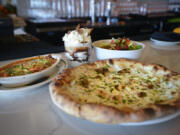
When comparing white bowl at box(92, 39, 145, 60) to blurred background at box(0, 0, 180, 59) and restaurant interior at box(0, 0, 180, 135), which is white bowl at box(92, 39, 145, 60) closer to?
restaurant interior at box(0, 0, 180, 135)

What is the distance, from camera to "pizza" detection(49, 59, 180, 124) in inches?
21.2

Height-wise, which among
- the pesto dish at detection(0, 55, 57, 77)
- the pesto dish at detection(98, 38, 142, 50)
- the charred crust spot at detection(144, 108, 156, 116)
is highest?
the pesto dish at detection(98, 38, 142, 50)

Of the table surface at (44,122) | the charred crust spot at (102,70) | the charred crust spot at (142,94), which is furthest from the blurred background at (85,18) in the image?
the charred crust spot at (142,94)

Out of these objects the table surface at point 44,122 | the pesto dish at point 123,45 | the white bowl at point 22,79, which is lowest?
the table surface at point 44,122

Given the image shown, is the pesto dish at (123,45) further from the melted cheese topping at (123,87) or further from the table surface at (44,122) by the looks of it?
the table surface at (44,122)

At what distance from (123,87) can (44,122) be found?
351mm

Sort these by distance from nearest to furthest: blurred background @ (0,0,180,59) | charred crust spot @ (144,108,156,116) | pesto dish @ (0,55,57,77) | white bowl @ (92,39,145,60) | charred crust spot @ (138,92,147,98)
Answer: charred crust spot @ (144,108,156,116) < charred crust spot @ (138,92,147,98) < pesto dish @ (0,55,57,77) < white bowl @ (92,39,145,60) < blurred background @ (0,0,180,59)

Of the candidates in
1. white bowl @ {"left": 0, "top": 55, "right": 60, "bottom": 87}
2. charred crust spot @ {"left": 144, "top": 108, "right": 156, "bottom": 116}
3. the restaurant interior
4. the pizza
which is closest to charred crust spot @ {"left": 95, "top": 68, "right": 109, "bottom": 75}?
the pizza

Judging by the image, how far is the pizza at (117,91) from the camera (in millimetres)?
538

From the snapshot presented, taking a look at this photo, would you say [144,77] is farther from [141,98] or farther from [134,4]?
[134,4]

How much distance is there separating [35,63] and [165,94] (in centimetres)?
66

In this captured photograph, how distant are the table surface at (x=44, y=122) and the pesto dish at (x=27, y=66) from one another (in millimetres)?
105

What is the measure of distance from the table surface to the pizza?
6cm

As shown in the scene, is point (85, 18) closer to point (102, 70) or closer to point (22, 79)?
point (102, 70)
